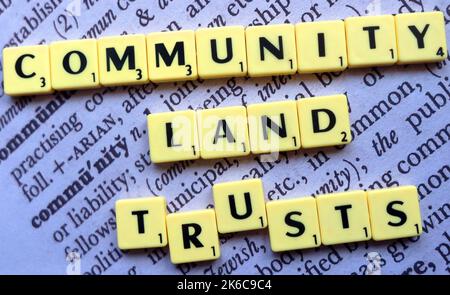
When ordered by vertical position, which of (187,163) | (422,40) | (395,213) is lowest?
(395,213)

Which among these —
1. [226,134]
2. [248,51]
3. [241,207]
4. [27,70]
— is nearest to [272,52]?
[248,51]

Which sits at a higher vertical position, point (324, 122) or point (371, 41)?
point (371, 41)

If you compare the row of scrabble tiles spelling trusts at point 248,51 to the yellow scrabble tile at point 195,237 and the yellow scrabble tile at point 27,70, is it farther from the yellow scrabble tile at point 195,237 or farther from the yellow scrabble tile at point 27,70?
the yellow scrabble tile at point 195,237

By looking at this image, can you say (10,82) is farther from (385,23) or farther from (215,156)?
(385,23)

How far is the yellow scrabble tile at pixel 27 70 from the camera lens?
0.83m

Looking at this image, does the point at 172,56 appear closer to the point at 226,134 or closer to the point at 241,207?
the point at 226,134

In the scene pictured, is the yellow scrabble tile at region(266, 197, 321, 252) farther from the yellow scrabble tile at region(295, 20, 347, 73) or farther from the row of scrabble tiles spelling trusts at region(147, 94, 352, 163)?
the yellow scrabble tile at region(295, 20, 347, 73)

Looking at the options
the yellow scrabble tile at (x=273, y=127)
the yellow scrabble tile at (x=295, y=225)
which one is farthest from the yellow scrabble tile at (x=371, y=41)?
the yellow scrabble tile at (x=295, y=225)

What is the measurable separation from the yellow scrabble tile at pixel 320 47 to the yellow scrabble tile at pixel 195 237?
0.28 meters

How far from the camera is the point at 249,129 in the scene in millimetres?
813

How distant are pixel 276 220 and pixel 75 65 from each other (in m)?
0.41

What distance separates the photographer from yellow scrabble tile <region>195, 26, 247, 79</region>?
814 millimetres
